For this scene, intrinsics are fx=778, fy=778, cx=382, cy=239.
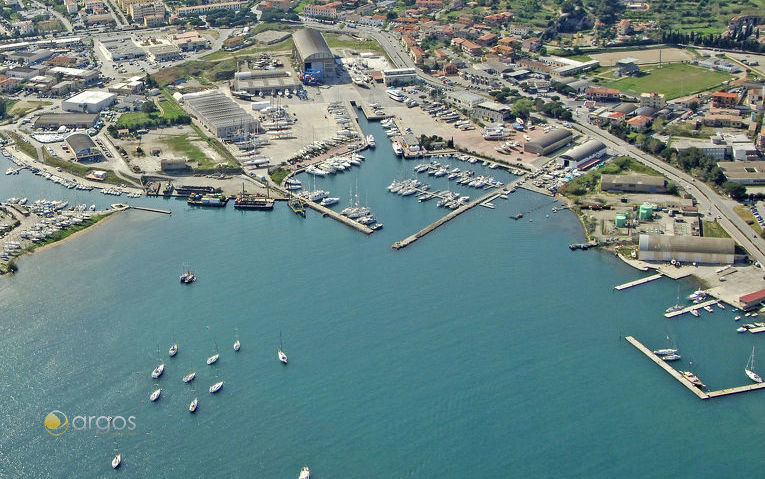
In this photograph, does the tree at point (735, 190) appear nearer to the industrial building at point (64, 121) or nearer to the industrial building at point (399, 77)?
the industrial building at point (399, 77)

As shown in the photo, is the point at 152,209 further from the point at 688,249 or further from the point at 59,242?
the point at 688,249

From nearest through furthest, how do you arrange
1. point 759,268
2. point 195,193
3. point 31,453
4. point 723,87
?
point 31,453 → point 759,268 → point 195,193 → point 723,87

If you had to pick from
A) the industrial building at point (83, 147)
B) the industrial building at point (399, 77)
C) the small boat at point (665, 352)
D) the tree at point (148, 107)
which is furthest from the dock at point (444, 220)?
the tree at point (148, 107)

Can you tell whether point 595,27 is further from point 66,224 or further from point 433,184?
point 66,224

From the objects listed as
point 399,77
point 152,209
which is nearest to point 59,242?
point 152,209

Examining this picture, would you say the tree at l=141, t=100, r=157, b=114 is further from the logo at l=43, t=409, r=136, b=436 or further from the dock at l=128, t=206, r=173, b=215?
the logo at l=43, t=409, r=136, b=436

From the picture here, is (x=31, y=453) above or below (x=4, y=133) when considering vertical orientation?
below

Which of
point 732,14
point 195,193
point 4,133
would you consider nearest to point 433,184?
point 195,193
